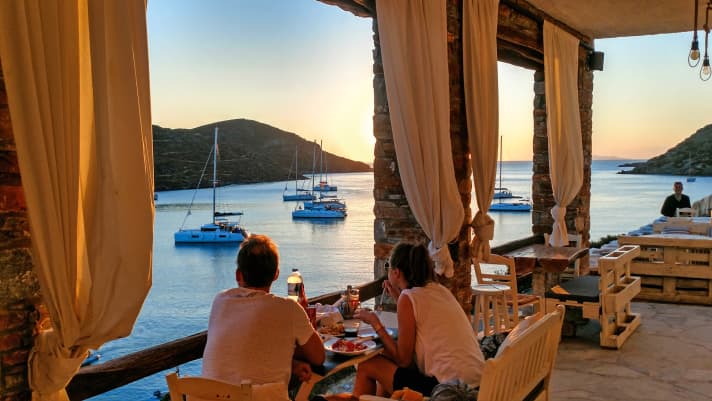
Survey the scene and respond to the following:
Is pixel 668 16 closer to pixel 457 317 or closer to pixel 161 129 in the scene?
pixel 457 317

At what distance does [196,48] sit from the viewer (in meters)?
45.1

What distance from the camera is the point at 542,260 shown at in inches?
239

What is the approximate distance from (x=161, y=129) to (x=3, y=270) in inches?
813

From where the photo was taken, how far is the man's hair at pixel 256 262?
2.70 metres

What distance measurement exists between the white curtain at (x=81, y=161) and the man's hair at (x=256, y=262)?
0.44m

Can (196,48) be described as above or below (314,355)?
above

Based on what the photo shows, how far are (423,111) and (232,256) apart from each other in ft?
107

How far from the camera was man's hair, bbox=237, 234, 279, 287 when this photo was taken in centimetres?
270

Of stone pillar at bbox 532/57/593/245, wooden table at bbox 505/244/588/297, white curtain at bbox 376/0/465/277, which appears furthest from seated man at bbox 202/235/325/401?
stone pillar at bbox 532/57/593/245

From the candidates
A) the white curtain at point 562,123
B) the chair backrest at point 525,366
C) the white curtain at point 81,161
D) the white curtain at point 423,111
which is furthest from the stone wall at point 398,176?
the white curtain at point 81,161

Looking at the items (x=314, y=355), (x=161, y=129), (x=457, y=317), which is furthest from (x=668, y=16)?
(x=161, y=129)

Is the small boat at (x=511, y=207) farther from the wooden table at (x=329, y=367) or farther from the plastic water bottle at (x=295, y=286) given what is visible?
the wooden table at (x=329, y=367)

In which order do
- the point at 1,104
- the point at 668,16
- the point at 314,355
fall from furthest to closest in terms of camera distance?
the point at 668,16, the point at 314,355, the point at 1,104

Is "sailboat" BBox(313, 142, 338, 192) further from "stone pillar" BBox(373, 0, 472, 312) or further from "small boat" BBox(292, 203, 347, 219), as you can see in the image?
"stone pillar" BBox(373, 0, 472, 312)
